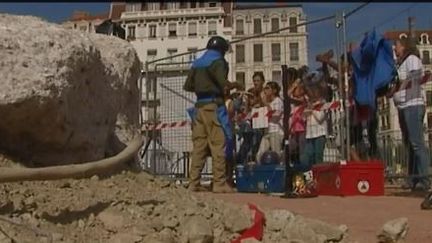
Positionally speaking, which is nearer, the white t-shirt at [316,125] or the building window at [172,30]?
the white t-shirt at [316,125]

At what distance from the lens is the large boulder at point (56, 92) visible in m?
4.58

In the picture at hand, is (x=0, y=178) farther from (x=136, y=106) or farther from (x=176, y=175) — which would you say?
(x=176, y=175)

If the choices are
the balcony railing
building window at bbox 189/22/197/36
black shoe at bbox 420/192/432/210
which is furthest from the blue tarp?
the balcony railing

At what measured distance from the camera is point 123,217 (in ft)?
14.5

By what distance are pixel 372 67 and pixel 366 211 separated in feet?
10.4

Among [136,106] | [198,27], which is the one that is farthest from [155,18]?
[136,106]

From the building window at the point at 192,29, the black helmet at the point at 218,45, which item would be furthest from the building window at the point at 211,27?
the black helmet at the point at 218,45

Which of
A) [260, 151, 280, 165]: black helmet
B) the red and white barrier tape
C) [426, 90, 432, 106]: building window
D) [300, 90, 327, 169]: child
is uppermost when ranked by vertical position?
[426, 90, 432, 106]: building window

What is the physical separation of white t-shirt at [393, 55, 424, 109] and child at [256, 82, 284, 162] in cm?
206

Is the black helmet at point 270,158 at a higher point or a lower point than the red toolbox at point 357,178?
higher

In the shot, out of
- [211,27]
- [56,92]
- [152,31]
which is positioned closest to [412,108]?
[56,92]

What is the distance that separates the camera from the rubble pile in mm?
4215

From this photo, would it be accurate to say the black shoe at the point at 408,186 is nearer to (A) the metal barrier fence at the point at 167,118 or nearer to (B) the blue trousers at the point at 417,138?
(B) the blue trousers at the point at 417,138

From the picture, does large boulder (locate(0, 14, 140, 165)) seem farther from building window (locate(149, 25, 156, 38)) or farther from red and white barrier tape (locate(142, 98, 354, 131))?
building window (locate(149, 25, 156, 38))
